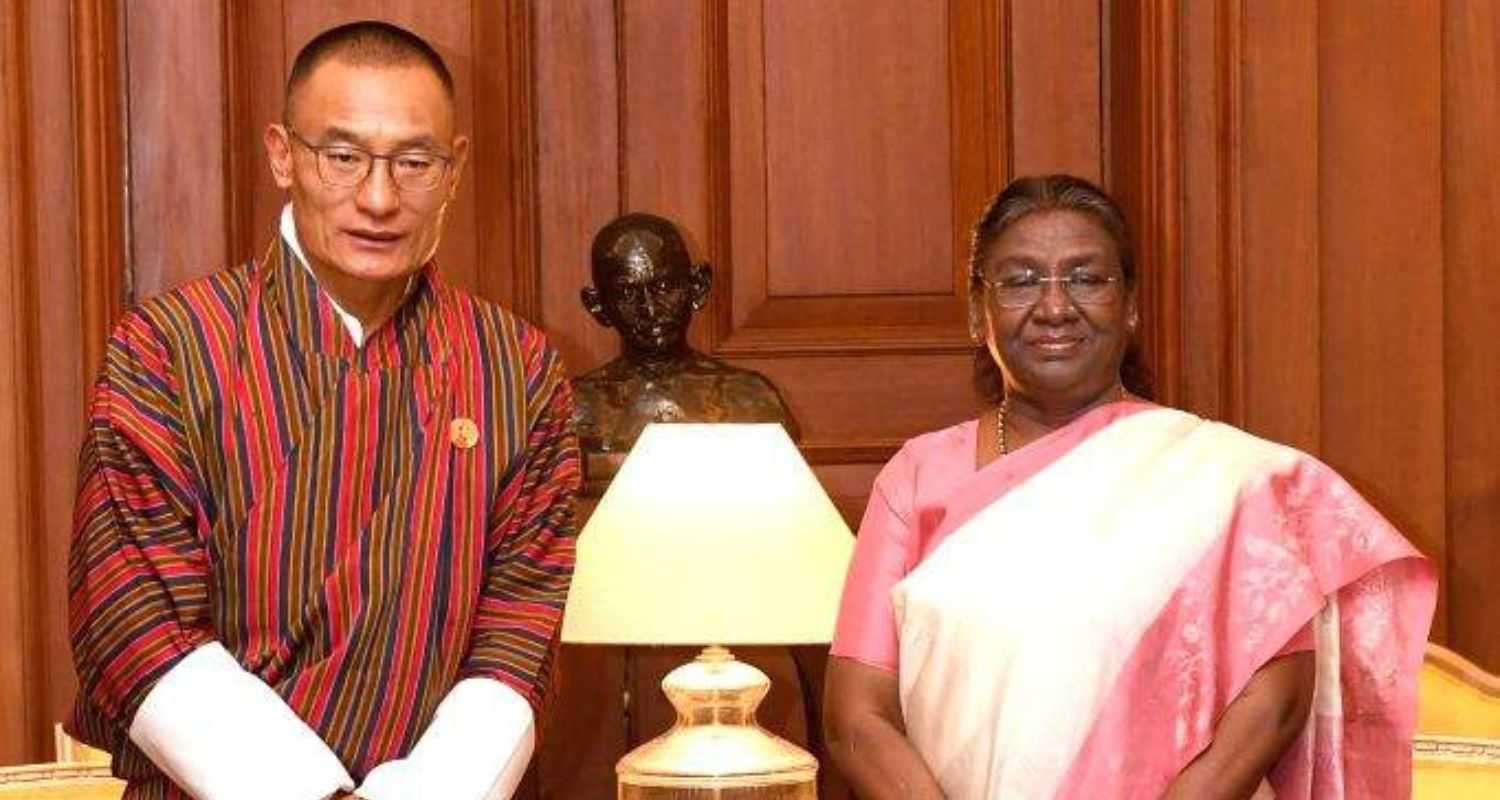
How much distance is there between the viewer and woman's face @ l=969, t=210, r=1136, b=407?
2.38 m

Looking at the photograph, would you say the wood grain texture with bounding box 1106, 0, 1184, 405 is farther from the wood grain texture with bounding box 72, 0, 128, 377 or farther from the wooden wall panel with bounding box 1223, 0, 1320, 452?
the wood grain texture with bounding box 72, 0, 128, 377

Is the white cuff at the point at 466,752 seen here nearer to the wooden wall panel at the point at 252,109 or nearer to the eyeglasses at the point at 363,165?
the eyeglasses at the point at 363,165

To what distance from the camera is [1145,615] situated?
90.6 inches

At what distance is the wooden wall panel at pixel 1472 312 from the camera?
3471 millimetres

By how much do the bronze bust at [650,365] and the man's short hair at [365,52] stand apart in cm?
101

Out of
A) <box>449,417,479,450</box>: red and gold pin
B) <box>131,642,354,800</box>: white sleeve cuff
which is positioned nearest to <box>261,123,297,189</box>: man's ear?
<box>449,417,479,450</box>: red and gold pin

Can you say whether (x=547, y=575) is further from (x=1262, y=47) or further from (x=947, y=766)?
(x=1262, y=47)

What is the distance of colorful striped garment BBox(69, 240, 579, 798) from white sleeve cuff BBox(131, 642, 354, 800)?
0.02 meters

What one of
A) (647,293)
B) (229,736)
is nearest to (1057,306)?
(229,736)

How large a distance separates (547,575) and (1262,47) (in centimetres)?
170

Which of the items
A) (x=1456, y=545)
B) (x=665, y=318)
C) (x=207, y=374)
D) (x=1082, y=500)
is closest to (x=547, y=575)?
(x=207, y=374)

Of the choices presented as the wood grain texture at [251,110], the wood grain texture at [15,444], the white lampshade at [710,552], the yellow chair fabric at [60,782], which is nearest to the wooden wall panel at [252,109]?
the wood grain texture at [251,110]

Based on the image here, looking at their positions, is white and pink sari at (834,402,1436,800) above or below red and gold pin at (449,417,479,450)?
below

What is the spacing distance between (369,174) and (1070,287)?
657mm
